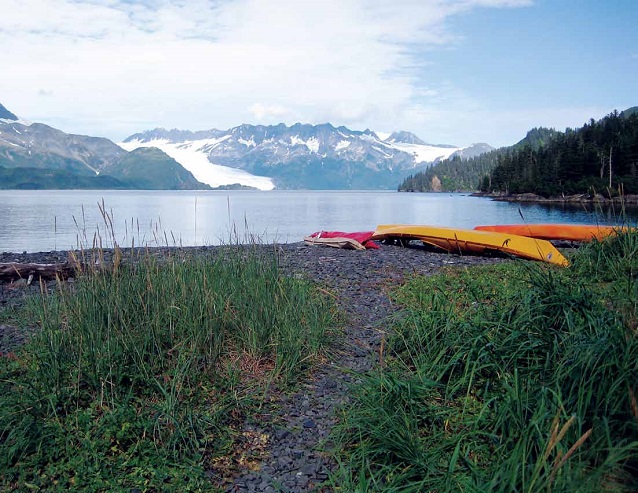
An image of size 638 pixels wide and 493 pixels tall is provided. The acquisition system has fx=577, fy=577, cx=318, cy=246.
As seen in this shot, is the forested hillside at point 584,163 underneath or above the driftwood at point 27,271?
above

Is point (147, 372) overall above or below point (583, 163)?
below

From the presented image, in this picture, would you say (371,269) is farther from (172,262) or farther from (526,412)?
(526,412)

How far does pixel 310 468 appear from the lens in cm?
406

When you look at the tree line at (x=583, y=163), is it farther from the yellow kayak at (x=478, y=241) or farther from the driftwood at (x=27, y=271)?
the driftwood at (x=27, y=271)

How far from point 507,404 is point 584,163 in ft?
290

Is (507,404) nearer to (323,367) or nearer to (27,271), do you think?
(323,367)

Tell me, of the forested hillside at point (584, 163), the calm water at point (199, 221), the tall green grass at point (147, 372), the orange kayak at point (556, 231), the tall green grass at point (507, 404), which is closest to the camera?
the tall green grass at point (507, 404)

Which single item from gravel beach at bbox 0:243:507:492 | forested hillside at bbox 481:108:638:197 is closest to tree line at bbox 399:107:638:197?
forested hillside at bbox 481:108:638:197

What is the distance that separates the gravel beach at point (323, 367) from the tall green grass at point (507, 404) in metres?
0.28

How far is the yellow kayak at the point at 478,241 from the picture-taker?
1249 centimetres

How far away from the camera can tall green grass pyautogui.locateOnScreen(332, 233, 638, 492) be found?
310cm

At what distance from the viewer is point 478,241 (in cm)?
1435

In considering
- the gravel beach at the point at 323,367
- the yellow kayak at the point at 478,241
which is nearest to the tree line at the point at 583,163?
the yellow kayak at the point at 478,241

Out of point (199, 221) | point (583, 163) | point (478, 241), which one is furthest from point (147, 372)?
point (583, 163)
